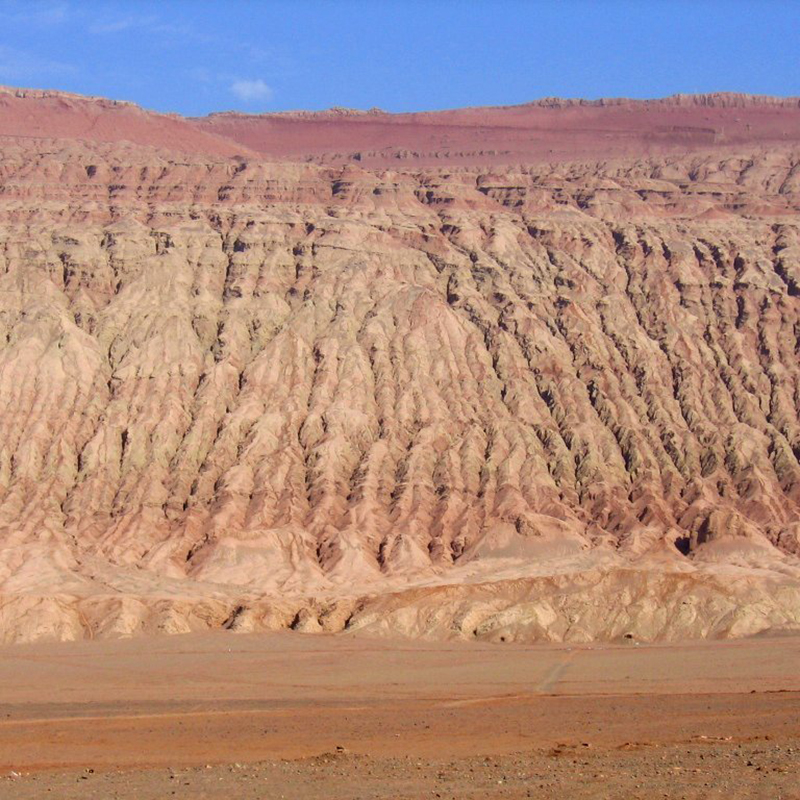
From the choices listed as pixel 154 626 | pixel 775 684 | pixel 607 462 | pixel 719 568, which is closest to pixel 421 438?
pixel 607 462

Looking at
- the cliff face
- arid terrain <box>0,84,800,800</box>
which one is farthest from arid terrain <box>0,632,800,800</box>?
the cliff face

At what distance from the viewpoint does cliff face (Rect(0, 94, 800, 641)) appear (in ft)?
343

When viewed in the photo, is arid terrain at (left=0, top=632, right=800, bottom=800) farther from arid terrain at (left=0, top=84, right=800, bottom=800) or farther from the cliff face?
the cliff face

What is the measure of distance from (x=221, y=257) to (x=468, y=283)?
22.5 m

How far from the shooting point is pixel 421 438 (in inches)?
5012

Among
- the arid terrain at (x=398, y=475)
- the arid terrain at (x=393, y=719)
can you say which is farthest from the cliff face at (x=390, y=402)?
the arid terrain at (x=393, y=719)

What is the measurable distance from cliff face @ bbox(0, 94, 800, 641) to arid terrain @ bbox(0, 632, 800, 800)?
7.15 meters

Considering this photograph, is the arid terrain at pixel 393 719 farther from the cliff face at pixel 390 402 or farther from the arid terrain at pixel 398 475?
the cliff face at pixel 390 402

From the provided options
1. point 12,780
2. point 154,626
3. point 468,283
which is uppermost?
point 468,283

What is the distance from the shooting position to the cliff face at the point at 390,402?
104 m

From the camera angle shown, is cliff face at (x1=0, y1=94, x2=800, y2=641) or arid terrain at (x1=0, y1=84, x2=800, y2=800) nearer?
arid terrain at (x1=0, y1=84, x2=800, y2=800)

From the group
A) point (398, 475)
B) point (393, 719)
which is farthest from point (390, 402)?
point (393, 719)

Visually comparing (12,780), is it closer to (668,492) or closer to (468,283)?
(668,492)

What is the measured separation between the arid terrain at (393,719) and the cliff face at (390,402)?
715cm
